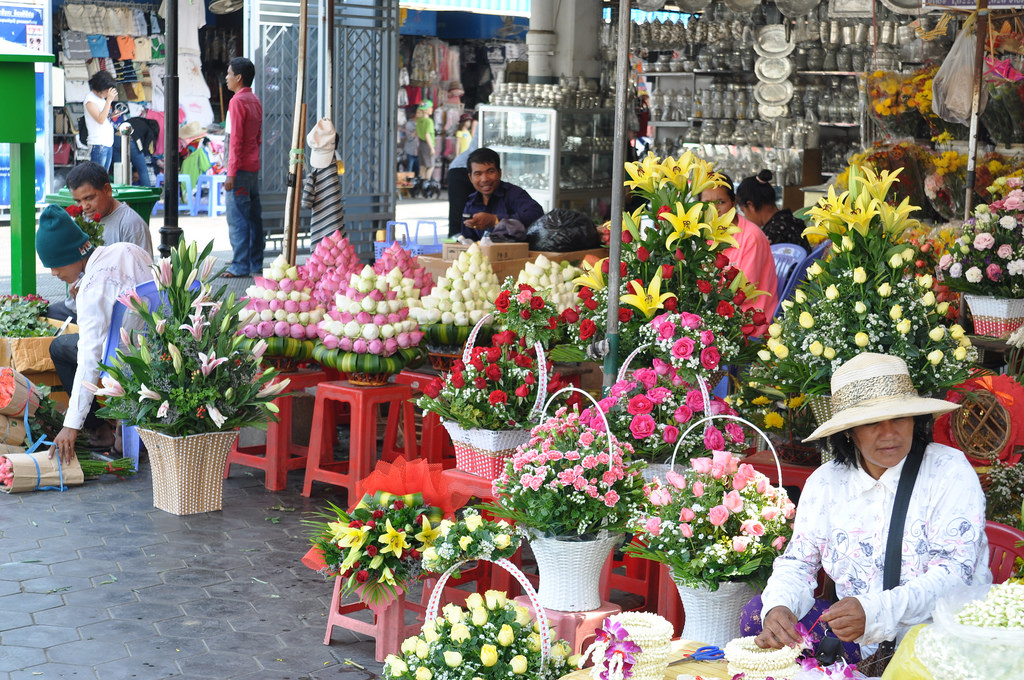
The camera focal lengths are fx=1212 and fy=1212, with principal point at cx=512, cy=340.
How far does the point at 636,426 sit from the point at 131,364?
8.28 feet

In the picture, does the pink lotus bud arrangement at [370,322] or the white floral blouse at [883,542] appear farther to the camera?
the pink lotus bud arrangement at [370,322]

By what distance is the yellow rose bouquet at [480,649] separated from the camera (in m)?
2.82

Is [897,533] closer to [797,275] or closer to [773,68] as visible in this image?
[797,275]

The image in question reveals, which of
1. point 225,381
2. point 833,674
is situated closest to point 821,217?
point 833,674

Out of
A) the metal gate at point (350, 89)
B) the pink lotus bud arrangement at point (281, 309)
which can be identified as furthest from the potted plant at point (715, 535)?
the metal gate at point (350, 89)

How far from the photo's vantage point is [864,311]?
3.82m

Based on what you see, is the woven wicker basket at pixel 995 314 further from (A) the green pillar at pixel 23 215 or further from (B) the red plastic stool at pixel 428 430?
(A) the green pillar at pixel 23 215

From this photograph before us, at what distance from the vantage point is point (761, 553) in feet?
10.4

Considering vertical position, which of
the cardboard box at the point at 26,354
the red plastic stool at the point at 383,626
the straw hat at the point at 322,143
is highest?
the straw hat at the point at 322,143

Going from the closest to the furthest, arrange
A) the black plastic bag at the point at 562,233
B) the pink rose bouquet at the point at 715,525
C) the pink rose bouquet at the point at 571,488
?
the pink rose bouquet at the point at 715,525, the pink rose bouquet at the point at 571,488, the black plastic bag at the point at 562,233

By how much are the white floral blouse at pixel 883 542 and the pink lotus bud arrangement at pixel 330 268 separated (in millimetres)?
3260

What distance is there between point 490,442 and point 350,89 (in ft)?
25.7

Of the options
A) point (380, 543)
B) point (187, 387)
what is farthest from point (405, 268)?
point (380, 543)

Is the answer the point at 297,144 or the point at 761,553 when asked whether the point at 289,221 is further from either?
the point at 761,553
